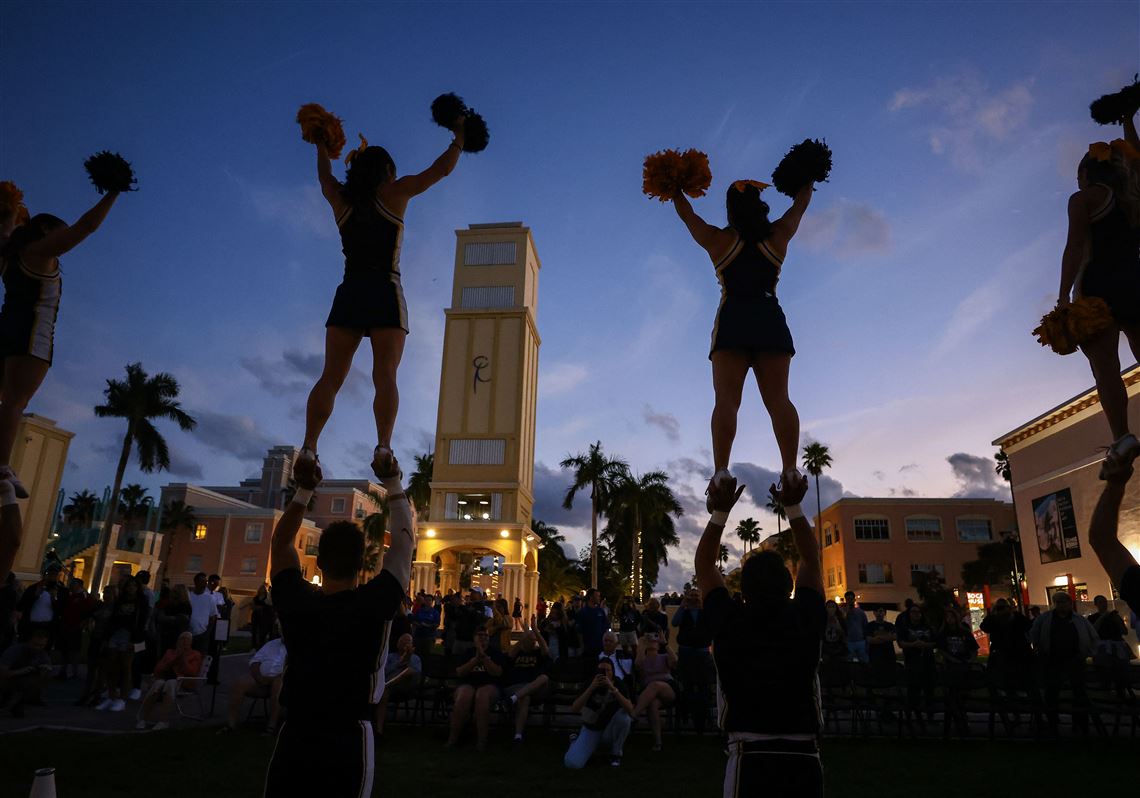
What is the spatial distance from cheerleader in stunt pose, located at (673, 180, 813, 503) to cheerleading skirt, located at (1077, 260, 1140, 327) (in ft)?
5.22

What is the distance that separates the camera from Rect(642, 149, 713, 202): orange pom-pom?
481 centimetres

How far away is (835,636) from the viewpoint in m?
12.9

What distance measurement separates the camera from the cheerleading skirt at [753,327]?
412 cm

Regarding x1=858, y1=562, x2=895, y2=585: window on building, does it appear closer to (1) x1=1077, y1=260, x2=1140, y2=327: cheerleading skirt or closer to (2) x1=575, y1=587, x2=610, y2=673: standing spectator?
(2) x1=575, y1=587, x2=610, y2=673: standing spectator

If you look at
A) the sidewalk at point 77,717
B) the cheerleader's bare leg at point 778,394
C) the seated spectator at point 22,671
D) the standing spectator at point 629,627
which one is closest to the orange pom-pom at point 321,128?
the cheerleader's bare leg at point 778,394

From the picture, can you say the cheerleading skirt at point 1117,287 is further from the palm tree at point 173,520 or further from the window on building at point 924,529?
the palm tree at point 173,520

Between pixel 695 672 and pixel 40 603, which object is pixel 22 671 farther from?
pixel 695 672

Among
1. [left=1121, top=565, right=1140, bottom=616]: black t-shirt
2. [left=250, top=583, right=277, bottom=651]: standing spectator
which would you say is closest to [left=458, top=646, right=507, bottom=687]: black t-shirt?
[left=250, top=583, right=277, bottom=651]: standing spectator

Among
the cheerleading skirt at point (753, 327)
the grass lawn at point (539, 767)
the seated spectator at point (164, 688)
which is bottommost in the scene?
the grass lawn at point (539, 767)

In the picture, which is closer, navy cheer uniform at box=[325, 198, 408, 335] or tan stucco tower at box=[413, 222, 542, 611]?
navy cheer uniform at box=[325, 198, 408, 335]

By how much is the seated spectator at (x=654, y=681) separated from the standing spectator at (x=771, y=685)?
6715 mm

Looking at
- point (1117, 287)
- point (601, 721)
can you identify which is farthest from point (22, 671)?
point (1117, 287)

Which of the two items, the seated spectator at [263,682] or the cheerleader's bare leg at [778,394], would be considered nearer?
the cheerleader's bare leg at [778,394]

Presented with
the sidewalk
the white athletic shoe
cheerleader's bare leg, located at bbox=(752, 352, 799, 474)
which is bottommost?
the sidewalk
